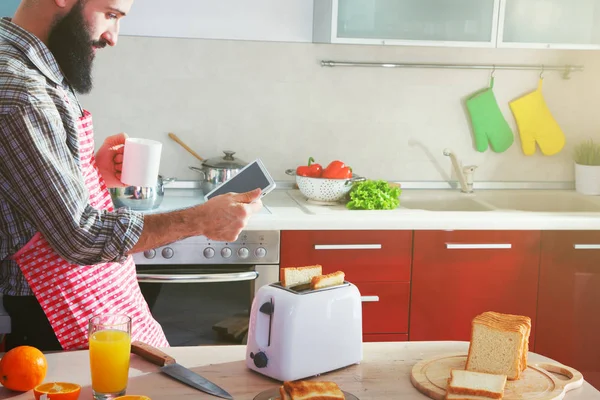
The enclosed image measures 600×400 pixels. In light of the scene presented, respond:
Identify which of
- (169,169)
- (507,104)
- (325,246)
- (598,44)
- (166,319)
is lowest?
(166,319)

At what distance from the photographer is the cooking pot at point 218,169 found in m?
3.10

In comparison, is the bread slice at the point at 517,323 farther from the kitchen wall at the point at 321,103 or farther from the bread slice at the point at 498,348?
the kitchen wall at the point at 321,103

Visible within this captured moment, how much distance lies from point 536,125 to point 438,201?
569 mm

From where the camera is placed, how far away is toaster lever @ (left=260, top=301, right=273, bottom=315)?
5.06ft

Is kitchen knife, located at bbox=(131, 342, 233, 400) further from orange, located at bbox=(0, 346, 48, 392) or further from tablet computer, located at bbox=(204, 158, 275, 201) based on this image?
tablet computer, located at bbox=(204, 158, 275, 201)

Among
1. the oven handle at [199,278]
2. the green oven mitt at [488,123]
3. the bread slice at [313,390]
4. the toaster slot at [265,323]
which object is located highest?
the green oven mitt at [488,123]

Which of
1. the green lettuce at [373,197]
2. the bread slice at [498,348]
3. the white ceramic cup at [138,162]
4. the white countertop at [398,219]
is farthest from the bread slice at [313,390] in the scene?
the green lettuce at [373,197]

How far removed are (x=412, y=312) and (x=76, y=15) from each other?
1781 millimetres

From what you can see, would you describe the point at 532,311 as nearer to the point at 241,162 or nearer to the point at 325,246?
the point at 325,246

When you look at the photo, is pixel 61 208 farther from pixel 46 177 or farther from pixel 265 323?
pixel 265 323

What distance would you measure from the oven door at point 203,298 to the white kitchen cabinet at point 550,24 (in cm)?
132

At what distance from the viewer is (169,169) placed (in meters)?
3.41

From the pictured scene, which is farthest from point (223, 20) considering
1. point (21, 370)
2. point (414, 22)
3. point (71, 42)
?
point (21, 370)

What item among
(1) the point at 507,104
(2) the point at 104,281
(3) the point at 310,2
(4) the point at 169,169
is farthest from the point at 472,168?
(2) the point at 104,281
